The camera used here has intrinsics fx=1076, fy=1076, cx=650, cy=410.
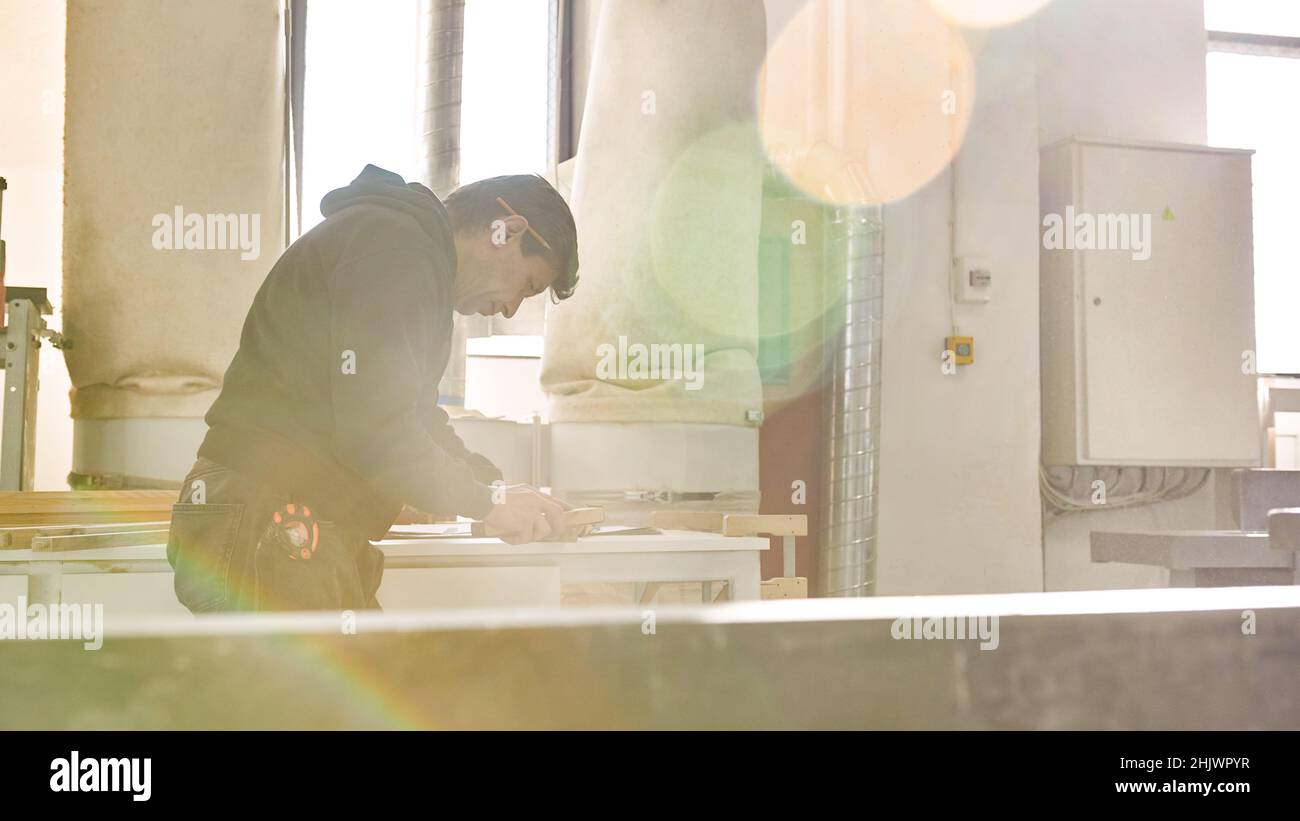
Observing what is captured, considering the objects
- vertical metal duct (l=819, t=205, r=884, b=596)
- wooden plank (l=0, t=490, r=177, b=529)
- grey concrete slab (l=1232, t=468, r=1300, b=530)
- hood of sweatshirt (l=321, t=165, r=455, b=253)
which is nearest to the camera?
hood of sweatshirt (l=321, t=165, r=455, b=253)

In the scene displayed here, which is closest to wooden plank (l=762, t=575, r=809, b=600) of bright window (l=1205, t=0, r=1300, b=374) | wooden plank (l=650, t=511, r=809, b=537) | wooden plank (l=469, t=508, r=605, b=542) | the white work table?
wooden plank (l=650, t=511, r=809, b=537)

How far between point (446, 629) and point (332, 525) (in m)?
1.50

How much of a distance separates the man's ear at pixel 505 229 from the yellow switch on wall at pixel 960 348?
2916 mm

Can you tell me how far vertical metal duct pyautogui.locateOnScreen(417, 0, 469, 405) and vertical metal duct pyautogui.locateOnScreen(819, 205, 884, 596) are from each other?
4.74ft

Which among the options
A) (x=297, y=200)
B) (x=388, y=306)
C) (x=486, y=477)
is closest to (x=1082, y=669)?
(x=388, y=306)

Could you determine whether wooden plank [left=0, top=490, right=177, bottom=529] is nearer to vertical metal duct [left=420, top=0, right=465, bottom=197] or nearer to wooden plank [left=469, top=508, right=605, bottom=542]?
wooden plank [left=469, top=508, right=605, bottom=542]

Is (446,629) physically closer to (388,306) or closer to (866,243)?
(388,306)

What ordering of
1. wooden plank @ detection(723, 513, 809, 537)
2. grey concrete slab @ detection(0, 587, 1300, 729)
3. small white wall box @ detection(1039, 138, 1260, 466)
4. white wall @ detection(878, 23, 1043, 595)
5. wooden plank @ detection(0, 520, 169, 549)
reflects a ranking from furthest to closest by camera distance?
1. small white wall box @ detection(1039, 138, 1260, 466)
2. white wall @ detection(878, 23, 1043, 595)
3. wooden plank @ detection(723, 513, 809, 537)
4. wooden plank @ detection(0, 520, 169, 549)
5. grey concrete slab @ detection(0, 587, 1300, 729)

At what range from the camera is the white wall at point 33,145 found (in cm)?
396

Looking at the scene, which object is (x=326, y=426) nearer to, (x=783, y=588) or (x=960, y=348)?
(x=783, y=588)

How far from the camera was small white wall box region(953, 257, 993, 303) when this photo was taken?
4.48 metres

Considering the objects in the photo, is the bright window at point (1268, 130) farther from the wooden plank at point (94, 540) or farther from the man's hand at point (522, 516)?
the wooden plank at point (94, 540)

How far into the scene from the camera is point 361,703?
236mm

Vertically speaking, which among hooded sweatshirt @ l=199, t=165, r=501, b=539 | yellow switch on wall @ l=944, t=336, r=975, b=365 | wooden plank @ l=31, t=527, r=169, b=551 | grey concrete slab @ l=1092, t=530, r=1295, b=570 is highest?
yellow switch on wall @ l=944, t=336, r=975, b=365
